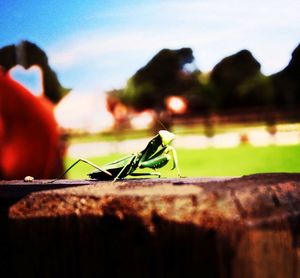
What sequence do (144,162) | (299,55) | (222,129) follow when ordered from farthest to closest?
(299,55), (222,129), (144,162)

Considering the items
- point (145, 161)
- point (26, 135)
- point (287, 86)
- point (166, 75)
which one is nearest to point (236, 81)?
point (287, 86)

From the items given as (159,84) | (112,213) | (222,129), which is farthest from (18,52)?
(159,84)

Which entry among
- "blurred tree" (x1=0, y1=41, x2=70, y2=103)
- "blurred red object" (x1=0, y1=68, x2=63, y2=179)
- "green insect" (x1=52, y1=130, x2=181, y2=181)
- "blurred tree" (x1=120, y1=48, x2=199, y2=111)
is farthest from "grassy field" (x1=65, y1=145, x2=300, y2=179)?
"blurred tree" (x1=120, y1=48, x2=199, y2=111)

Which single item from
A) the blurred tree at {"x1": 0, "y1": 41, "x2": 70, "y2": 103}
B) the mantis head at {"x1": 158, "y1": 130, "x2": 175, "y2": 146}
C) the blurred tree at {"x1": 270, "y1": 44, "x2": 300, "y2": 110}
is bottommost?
A: the mantis head at {"x1": 158, "y1": 130, "x2": 175, "y2": 146}

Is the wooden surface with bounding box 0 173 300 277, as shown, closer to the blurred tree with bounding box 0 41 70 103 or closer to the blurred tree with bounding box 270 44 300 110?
the blurred tree with bounding box 0 41 70 103

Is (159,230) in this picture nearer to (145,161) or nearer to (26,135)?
(145,161)

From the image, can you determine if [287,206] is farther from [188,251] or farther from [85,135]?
[85,135]
